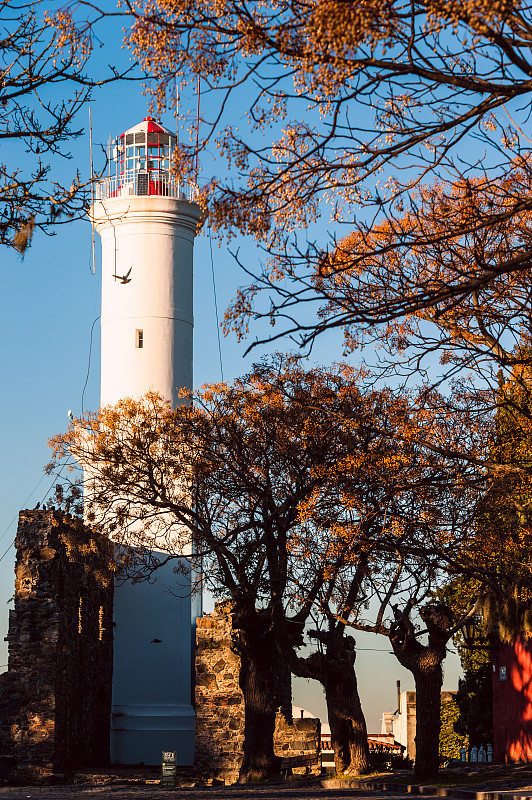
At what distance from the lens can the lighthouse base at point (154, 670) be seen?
25.0 meters

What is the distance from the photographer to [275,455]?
18.5 metres

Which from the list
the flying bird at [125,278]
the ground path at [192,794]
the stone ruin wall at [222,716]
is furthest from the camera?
the flying bird at [125,278]

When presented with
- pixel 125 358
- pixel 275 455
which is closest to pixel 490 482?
pixel 275 455

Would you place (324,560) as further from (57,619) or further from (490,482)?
(57,619)

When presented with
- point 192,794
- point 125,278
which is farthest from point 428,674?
point 125,278

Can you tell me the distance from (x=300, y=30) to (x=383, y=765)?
17222mm

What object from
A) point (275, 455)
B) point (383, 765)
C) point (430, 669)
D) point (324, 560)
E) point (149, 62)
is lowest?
point (383, 765)

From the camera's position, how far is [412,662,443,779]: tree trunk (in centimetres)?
1630

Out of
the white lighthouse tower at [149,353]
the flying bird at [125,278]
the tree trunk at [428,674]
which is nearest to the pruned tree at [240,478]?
the tree trunk at [428,674]

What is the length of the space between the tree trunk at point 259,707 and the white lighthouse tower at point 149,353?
16.0 ft

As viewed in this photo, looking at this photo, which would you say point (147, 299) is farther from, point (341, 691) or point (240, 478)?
point (341, 691)

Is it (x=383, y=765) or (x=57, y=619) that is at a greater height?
(x=57, y=619)

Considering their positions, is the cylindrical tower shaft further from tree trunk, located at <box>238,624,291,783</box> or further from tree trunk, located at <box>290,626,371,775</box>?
tree trunk, located at <box>290,626,371,775</box>

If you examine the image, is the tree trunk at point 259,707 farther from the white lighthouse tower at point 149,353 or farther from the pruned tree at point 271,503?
the white lighthouse tower at point 149,353
